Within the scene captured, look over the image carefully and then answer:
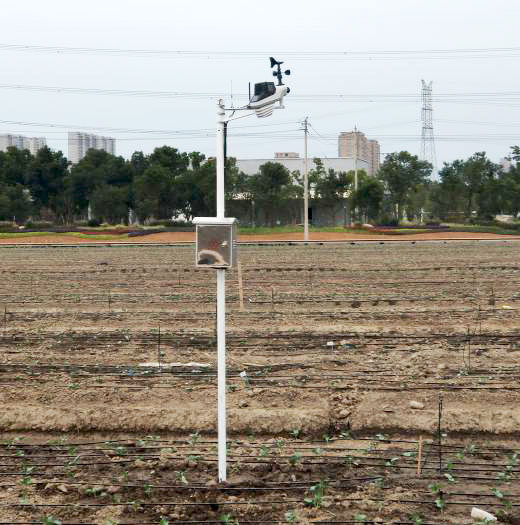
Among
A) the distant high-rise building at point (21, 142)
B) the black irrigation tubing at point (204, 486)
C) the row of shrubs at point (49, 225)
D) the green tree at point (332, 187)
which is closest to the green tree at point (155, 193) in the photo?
the row of shrubs at point (49, 225)

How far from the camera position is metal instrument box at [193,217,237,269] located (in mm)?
6285

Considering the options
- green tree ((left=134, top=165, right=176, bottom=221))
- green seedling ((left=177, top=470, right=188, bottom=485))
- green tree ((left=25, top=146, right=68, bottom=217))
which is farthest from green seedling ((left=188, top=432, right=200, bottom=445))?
green tree ((left=25, top=146, right=68, bottom=217))

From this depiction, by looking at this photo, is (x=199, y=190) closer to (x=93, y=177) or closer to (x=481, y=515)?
(x=93, y=177)

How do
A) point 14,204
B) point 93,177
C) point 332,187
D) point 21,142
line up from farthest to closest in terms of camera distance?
1. point 21,142
2. point 93,177
3. point 332,187
4. point 14,204

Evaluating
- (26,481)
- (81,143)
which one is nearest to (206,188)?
(26,481)

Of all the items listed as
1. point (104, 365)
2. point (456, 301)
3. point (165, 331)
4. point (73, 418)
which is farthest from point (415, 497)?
point (456, 301)

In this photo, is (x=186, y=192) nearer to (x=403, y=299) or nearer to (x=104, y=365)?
(x=403, y=299)

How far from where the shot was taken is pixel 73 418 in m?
8.74

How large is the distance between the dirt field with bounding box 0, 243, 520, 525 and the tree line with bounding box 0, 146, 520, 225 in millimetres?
51592

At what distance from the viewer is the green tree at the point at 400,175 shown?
75869 millimetres

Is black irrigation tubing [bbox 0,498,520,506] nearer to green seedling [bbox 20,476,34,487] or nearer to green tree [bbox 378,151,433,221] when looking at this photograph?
green seedling [bbox 20,476,34,487]

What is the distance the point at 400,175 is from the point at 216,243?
7124 centimetres

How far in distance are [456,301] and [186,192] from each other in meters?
53.3

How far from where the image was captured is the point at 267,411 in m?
8.76
